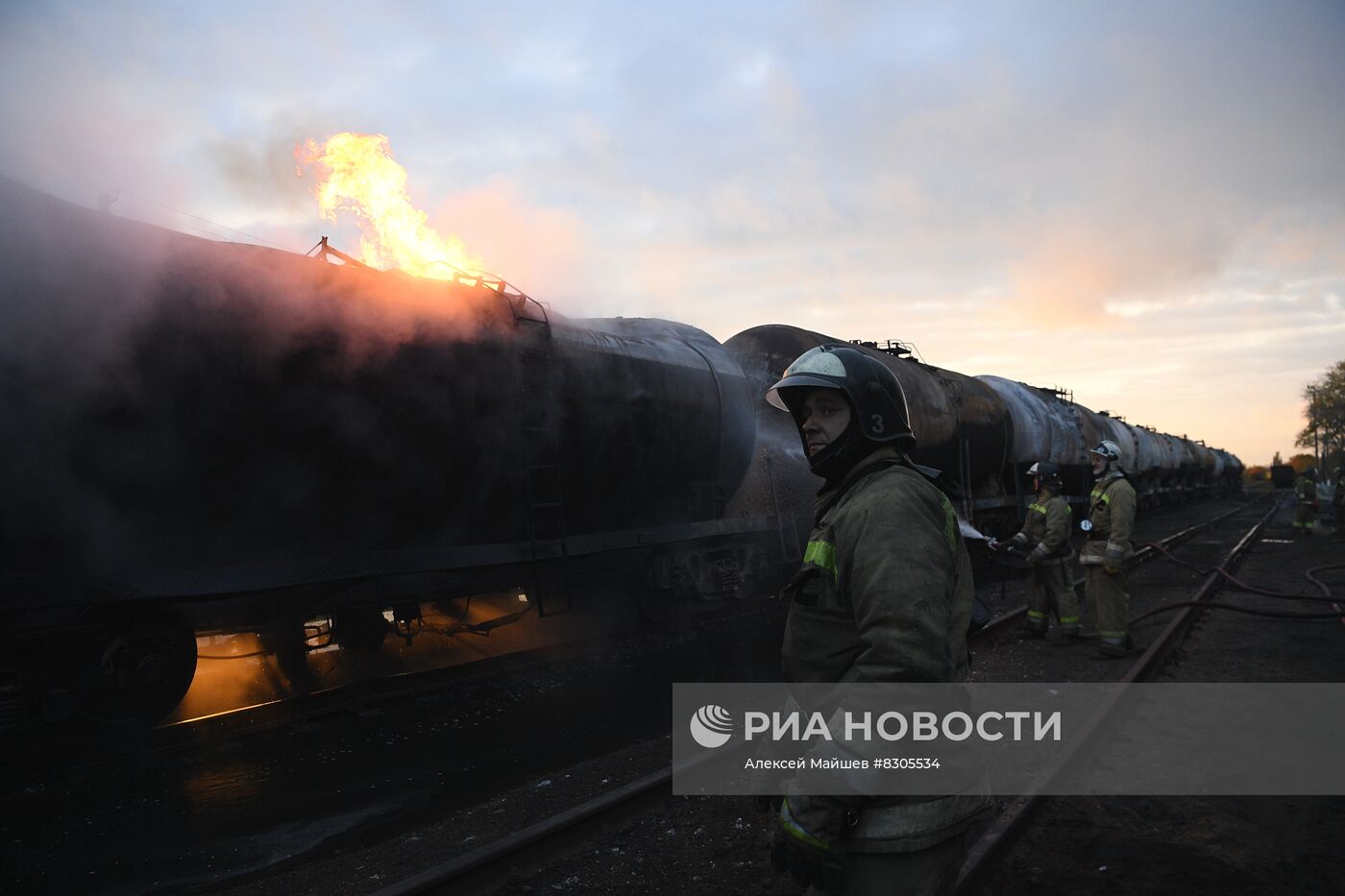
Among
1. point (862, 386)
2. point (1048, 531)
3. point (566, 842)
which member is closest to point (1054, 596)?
point (1048, 531)

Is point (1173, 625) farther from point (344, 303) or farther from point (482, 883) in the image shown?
point (344, 303)

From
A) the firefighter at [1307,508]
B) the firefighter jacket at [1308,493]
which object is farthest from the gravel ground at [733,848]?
the firefighter jacket at [1308,493]

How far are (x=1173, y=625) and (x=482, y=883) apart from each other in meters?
7.86

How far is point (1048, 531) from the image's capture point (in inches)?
317

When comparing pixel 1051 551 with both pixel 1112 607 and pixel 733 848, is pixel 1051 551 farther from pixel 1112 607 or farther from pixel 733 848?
pixel 733 848

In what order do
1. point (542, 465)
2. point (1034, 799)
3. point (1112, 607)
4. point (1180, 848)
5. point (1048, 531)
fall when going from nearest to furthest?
point (1180, 848)
point (1034, 799)
point (542, 465)
point (1112, 607)
point (1048, 531)

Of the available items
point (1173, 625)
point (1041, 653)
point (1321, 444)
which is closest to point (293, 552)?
point (1041, 653)

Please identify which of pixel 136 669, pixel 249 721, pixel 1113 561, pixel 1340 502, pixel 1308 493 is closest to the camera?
→ pixel 136 669

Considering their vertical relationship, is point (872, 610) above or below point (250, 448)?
below

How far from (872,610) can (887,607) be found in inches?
1.4

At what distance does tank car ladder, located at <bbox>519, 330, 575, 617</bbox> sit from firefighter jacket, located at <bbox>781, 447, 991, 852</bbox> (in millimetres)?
4708

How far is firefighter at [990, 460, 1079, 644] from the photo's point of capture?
8.08 meters

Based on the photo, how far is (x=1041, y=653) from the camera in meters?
7.93

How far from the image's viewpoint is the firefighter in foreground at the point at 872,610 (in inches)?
68.7
